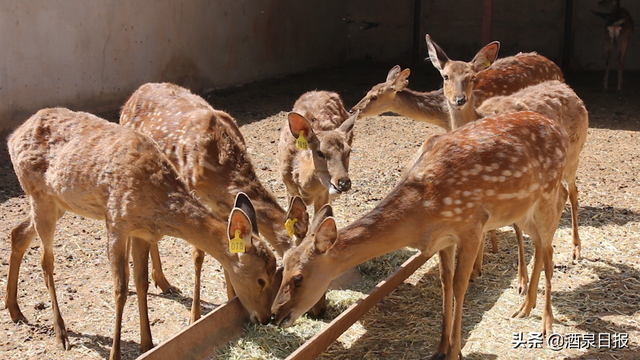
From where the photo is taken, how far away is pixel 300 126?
5816mm

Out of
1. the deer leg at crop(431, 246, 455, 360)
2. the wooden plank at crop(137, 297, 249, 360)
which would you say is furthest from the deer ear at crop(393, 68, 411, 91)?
the wooden plank at crop(137, 297, 249, 360)

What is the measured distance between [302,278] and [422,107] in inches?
170

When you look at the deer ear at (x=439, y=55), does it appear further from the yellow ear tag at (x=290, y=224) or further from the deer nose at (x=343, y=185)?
the yellow ear tag at (x=290, y=224)

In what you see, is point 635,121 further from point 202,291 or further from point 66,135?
point 66,135

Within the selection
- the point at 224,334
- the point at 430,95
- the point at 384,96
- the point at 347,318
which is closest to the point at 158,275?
the point at 224,334

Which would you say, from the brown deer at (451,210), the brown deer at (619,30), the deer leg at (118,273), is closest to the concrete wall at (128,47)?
the deer leg at (118,273)

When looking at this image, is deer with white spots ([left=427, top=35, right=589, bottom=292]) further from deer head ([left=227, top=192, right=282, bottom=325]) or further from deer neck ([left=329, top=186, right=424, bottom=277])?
deer head ([left=227, top=192, right=282, bottom=325])

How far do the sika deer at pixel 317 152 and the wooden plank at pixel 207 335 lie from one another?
1.42 metres

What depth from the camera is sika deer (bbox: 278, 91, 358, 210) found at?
18.5 ft

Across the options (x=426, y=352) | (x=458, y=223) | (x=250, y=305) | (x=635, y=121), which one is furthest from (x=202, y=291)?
(x=635, y=121)

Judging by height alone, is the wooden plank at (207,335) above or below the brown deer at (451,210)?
below

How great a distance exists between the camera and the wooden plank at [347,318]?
12.9 feet

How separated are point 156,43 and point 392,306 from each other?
763 cm

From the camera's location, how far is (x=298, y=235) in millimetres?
4504
